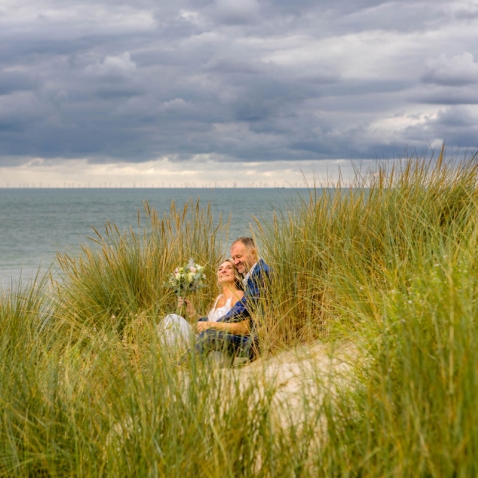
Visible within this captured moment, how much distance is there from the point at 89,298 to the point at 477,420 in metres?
5.01

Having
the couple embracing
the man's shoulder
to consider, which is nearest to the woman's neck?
the couple embracing

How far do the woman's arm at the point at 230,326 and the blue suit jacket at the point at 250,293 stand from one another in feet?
0.27

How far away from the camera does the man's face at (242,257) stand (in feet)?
18.5

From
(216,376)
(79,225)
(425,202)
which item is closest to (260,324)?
(425,202)

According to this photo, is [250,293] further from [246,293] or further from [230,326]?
[230,326]

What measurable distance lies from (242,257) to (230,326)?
700mm

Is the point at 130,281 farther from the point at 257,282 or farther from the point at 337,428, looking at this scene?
the point at 337,428

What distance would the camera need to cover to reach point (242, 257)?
5.64 meters

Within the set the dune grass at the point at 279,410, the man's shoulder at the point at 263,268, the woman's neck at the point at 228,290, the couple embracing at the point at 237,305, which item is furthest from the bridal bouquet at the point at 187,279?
the dune grass at the point at 279,410

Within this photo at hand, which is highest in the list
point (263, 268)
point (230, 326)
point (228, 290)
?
point (263, 268)

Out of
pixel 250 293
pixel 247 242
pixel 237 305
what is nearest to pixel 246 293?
pixel 250 293

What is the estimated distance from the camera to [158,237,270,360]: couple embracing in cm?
511

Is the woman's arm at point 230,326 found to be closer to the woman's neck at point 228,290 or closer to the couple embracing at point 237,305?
the couple embracing at point 237,305

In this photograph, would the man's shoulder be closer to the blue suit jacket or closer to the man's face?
the blue suit jacket
